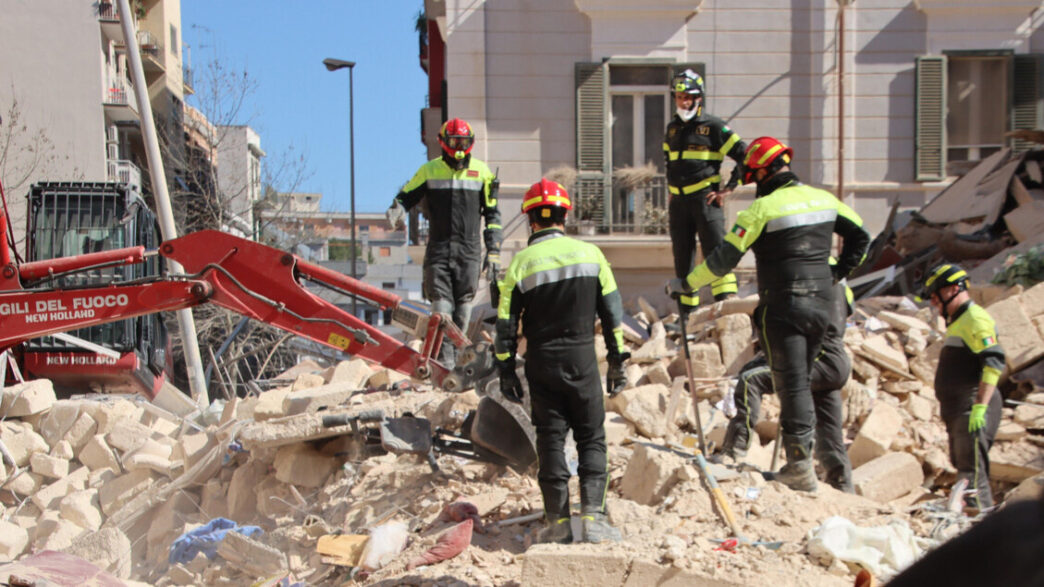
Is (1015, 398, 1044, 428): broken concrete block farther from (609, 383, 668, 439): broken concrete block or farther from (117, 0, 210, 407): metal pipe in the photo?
(117, 0, 210, 407): metal pipe

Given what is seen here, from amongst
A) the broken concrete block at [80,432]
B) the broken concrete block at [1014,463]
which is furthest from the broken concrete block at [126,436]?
the broken concrete block at [1014,463]

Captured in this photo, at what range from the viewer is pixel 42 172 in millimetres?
20203

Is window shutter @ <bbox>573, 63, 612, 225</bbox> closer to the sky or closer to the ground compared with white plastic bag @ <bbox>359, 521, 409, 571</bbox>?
closer to the sky

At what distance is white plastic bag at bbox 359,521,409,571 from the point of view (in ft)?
18.0

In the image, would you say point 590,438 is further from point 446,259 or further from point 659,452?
point 446,259

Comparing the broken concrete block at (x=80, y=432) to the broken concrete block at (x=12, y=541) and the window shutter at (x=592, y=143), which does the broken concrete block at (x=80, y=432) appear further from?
the window shutter at (x=592, y=143)

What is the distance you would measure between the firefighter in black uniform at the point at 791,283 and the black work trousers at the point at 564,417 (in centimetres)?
113

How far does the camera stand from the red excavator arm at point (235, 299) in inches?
243

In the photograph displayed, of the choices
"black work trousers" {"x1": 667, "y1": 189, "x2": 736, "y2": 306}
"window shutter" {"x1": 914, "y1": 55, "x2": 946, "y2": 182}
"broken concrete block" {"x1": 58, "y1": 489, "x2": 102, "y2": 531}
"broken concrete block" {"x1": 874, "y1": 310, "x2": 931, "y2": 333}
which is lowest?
"broken concrete block" {"x1": 58, "y1": 489, "x2": 102, "y2": 531}

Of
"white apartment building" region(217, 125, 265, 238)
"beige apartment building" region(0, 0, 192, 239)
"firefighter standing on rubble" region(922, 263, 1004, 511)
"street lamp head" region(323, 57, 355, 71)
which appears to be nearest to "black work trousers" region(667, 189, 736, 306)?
"firefighter standing on rubble" region(922, 263, 1004, 511)

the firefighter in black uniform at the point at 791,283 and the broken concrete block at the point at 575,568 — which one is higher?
the firefighter in black uniform at the point at 791,283

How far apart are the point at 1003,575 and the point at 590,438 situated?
13.3 feet

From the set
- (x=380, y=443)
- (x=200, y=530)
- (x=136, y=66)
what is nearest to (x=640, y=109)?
(x=136, y=66)

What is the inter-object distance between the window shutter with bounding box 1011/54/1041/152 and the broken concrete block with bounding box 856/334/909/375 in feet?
23.2
